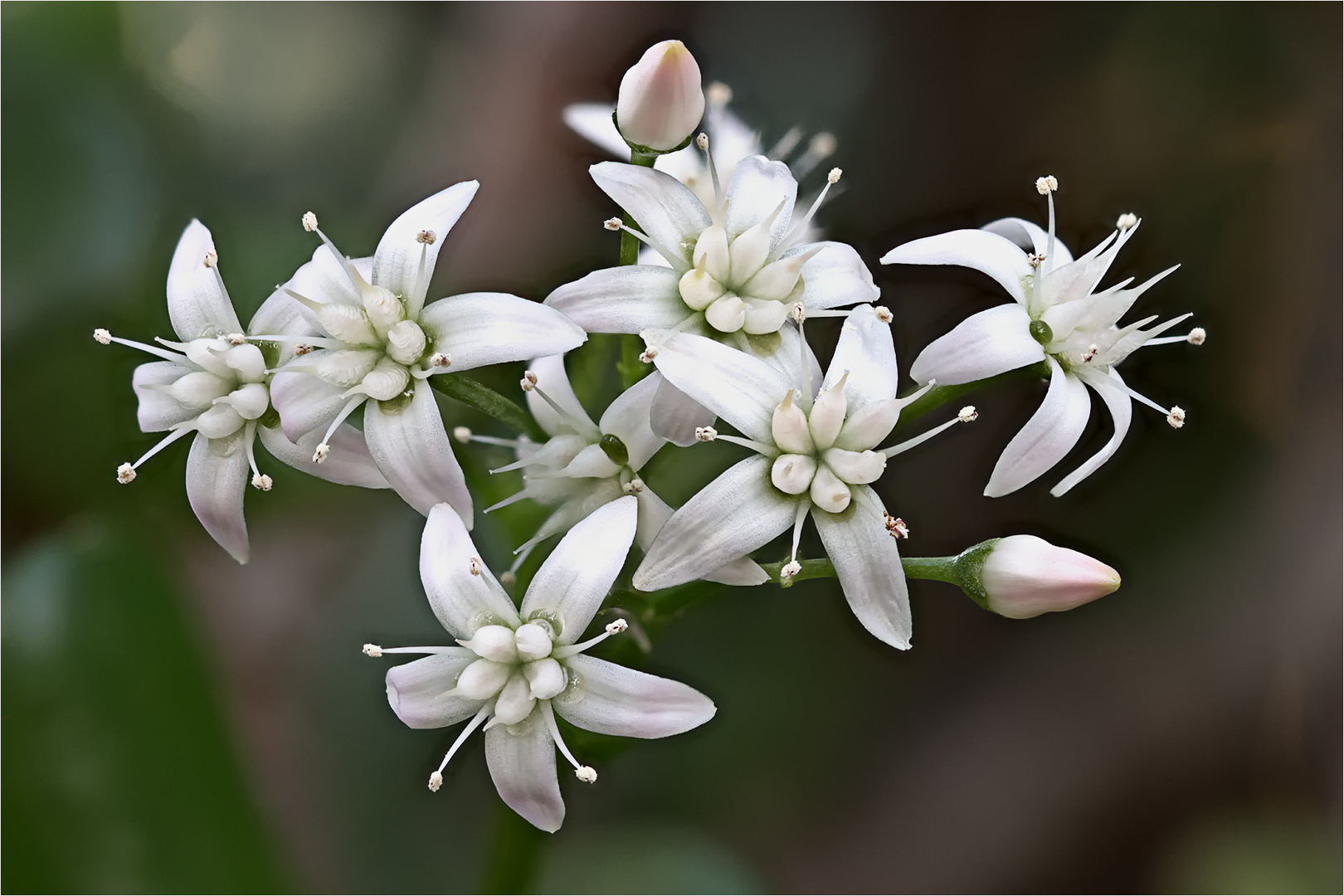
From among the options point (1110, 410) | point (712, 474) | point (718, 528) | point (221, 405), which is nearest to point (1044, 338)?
point (1110, 410)

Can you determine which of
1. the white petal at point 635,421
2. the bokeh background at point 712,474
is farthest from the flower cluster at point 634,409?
the bokeh background at point 712,474

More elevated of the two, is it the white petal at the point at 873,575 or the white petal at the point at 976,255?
the white petal at the point at 976,255

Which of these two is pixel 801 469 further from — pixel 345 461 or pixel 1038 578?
pixel 345 461

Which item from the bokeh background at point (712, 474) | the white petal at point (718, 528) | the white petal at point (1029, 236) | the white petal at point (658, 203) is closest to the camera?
the white petal at point (718, 528)

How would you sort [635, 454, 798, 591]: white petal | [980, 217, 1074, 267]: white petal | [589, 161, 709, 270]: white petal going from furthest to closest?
[980, 217, 1074, 267]: white petal < [589, 161, 709, 270]: white petal < [635, 454, 798, 591]: white petal

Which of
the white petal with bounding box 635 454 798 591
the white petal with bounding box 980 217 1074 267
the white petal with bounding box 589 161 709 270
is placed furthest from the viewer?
the white petal with bounding box 980 217 1074 267

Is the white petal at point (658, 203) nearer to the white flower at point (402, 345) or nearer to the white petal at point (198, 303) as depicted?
the white flower at point (402, 345)

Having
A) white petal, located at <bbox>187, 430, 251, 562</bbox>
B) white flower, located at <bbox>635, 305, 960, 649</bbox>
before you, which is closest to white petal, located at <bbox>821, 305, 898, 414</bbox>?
white flower, located at <bbox>635, 305, 960, 649</bbox>

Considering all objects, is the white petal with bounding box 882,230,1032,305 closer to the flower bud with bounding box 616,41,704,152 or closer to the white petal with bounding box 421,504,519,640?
the flower bud with bounding box 616,41,704,152
